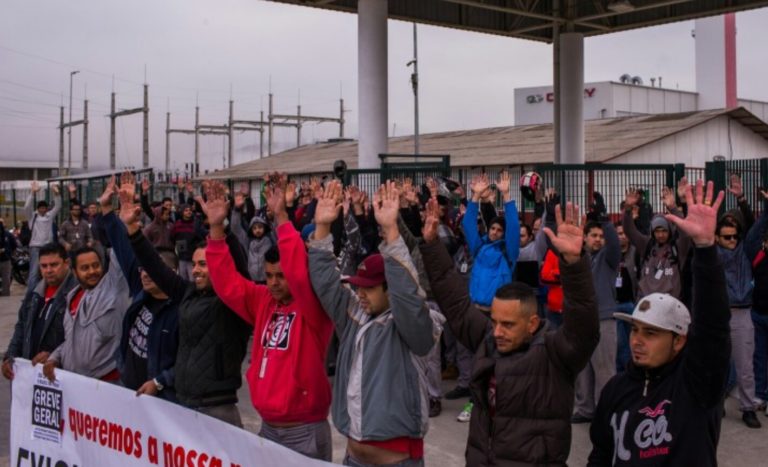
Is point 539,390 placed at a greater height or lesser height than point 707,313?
lesser

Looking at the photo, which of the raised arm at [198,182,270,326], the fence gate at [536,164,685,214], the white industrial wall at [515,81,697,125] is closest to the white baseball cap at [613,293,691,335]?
the raised arm at [198,182,270,326]

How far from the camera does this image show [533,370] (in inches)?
143

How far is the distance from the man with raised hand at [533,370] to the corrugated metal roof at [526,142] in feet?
75.5

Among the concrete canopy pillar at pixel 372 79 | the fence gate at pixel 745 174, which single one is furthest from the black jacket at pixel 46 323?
the concrete canopy pillar at pixel 372 79

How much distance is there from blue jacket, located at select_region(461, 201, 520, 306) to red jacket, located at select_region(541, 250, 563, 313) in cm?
39

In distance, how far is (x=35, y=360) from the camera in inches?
223

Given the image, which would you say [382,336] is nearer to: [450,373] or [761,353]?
[761,353]

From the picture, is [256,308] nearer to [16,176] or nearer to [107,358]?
[107,358]

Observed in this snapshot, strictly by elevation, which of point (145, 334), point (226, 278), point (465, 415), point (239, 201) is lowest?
point (465, 415)

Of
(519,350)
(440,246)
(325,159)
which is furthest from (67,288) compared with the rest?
(325,159)

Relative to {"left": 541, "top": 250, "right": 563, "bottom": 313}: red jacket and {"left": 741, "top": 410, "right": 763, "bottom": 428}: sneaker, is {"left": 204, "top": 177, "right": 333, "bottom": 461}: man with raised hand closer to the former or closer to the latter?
{"left": 541, "top": 250, "right": 563, "bottom": 313}: red jacket

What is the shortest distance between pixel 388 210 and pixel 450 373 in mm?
5806

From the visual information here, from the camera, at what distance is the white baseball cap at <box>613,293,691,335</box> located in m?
3.40

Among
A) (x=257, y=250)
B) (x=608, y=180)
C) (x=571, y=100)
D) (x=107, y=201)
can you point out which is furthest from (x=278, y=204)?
(x=571, y=100)
